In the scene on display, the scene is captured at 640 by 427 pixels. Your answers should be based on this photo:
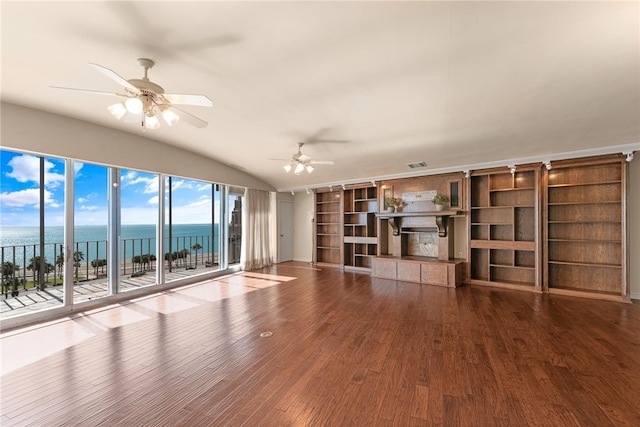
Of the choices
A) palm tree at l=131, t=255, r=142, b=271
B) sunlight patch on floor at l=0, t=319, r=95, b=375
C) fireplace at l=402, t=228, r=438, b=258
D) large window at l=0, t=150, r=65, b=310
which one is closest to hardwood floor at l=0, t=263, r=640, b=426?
sunlight patch on floor at l=0, t=319, r=95, b=375

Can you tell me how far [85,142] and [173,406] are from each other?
4.35m

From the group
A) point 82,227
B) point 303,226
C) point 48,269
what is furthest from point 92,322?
point 303,226

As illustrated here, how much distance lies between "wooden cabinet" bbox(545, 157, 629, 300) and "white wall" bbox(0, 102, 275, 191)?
24.5 ft

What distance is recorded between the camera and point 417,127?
4.15m

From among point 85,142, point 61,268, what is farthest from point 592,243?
point 61,268

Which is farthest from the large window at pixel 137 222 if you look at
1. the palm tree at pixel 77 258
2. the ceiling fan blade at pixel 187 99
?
the ceiling fan blade at pixel 187 99

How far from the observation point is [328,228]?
857 centimetres

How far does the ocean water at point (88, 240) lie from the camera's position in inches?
155

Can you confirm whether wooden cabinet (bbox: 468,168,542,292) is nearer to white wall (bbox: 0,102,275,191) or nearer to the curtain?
the curtain

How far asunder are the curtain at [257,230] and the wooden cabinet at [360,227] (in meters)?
2.43

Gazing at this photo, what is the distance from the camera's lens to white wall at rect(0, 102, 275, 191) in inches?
143

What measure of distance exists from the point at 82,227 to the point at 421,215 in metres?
6.43

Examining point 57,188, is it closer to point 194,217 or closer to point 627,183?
point 194,217

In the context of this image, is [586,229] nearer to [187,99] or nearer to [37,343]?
[187,99]
